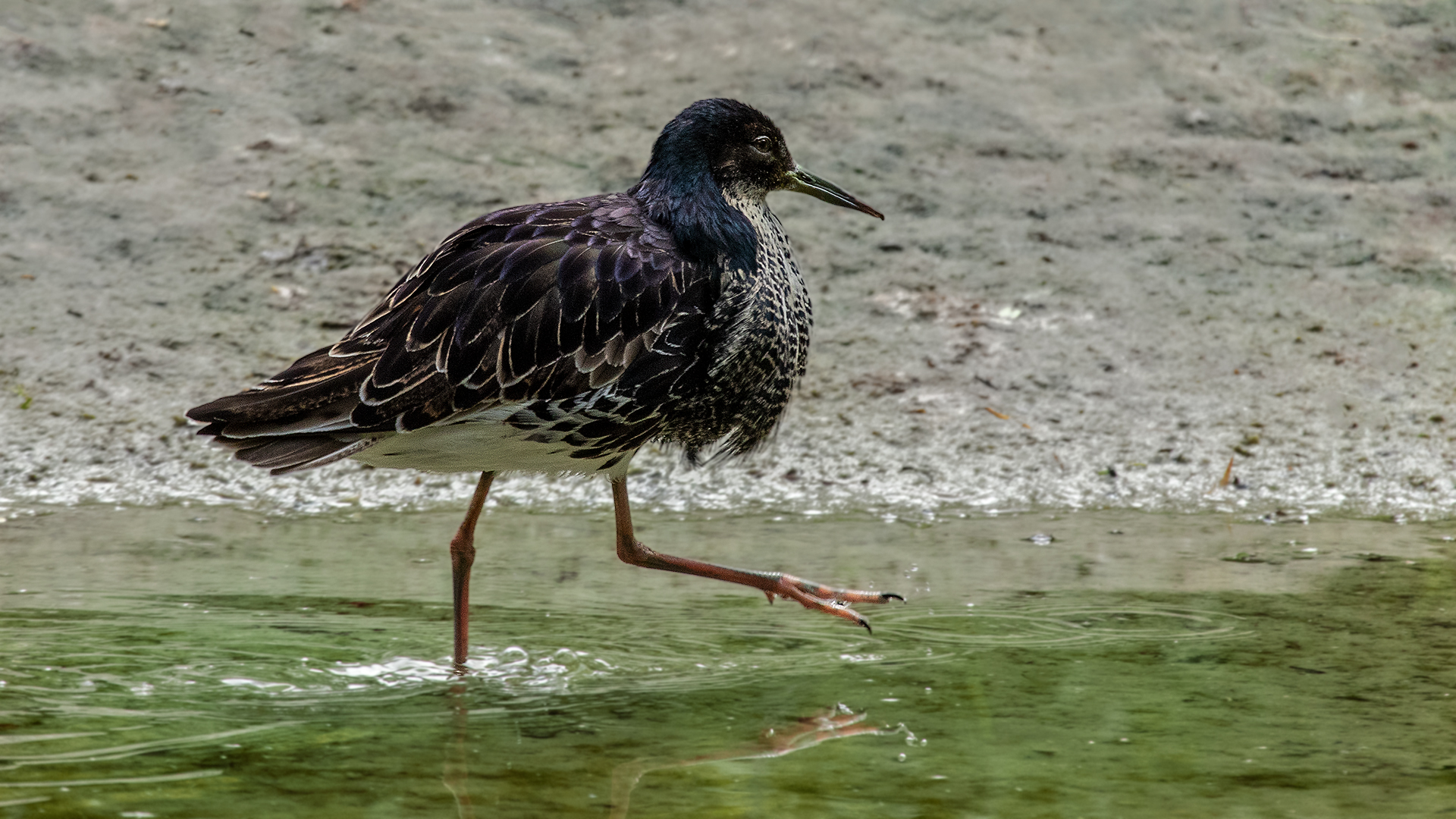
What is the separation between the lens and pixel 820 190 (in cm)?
561

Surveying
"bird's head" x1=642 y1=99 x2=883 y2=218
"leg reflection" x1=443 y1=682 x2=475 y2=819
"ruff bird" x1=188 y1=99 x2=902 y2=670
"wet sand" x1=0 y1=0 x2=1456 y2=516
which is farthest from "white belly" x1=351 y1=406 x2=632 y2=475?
"wet sand" x1=0 y1=0 x2=1456 y2=516

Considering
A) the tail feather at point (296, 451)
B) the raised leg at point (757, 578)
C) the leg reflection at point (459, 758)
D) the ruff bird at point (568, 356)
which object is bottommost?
the leg reflection at point (459, 758)

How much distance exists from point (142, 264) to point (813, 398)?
3.27m

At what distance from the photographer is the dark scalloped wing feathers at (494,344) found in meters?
4.61

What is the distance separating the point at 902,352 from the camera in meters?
7.45

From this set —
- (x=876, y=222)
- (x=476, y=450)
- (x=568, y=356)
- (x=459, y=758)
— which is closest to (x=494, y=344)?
(x=568, y=356)

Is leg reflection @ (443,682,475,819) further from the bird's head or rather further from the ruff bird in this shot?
the bird's head

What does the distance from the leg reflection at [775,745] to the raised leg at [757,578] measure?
687mm

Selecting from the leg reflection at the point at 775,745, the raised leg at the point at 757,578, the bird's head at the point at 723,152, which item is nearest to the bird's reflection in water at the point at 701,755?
the leg reflection at the point at 775,745

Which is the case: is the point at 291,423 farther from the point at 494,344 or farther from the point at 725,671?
the point at 725,671

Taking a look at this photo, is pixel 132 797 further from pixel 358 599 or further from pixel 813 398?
pixel 813 398

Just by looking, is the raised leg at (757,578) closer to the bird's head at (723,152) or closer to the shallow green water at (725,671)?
the shallow green water at (725,671)

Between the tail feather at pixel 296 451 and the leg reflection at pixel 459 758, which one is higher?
the tail feather at pixel 296 451

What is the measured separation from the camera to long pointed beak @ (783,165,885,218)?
5.52 metres
